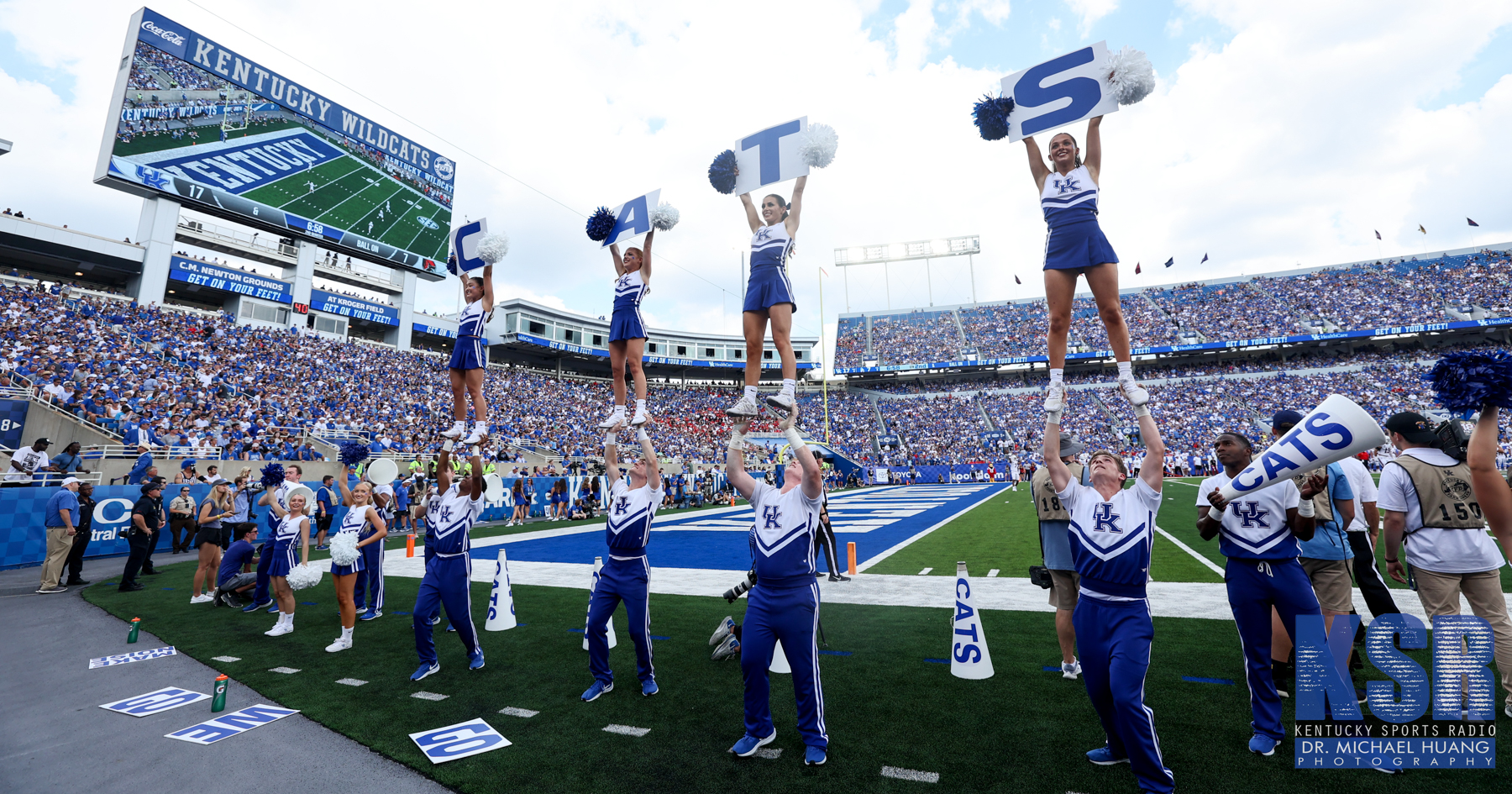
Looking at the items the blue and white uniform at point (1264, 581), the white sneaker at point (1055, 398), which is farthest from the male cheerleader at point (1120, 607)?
the blue and white uniform at point (1264, 581)

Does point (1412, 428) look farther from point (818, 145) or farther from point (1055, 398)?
point (818, 145)

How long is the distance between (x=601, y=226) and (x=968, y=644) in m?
5.36

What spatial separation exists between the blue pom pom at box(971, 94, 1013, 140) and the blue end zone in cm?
592

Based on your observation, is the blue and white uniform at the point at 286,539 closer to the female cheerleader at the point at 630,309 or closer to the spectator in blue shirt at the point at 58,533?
the female cheerleader at the point at 630,309

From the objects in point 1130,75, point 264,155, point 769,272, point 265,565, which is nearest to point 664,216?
point 769,272

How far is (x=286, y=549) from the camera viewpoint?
7.44 metres

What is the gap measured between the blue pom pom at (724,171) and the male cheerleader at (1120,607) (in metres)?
3.29

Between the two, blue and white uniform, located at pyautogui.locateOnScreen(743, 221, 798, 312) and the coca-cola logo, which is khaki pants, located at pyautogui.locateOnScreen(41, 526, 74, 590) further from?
the coca-cola logo

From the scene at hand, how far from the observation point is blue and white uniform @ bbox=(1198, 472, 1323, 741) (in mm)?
3666

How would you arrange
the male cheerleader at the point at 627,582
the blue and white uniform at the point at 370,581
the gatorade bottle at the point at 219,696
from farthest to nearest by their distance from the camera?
the blue and white uniform at the point at 370,581 < the male cheerleader at the point at 627,582 < the gatorade bottle at the point at 219,696

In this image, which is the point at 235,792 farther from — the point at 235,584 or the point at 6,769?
the point at 235,584

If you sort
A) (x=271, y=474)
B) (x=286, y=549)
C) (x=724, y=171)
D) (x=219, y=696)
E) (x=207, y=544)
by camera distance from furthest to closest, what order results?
(x=207, y=544)
(x=271, y=474)
(x=286, y=549)
(x=724, y=171)
(x=219, y=696)

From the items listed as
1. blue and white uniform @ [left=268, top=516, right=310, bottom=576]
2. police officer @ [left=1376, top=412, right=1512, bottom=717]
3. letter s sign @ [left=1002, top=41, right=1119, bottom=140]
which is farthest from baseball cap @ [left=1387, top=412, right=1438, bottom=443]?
blue and white uniform @ [left=268, top=516, right=310, bottom=576]

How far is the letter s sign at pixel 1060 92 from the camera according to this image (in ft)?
12.8
